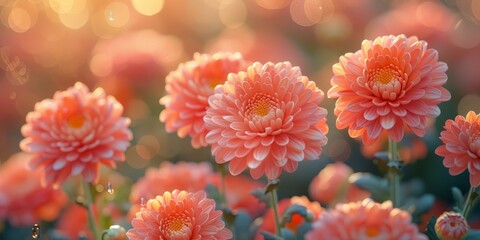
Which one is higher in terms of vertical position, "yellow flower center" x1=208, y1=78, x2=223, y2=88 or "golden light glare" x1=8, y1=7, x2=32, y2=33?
"golden light glare" x1=8, y1=7, x2=32, y2=33

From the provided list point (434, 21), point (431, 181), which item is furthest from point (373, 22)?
point (431, 181)

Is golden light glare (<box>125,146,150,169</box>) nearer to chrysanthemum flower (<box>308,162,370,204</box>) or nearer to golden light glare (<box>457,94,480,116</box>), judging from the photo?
chrysanthemum flower (<box>308,162,370,204</box>)

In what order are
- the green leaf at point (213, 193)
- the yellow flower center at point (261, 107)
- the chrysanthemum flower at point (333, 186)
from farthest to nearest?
the chrysanthemum flower at point (333, 186) < the green leaf at point (213, 193) < the yellow flower center at point (261, 107)

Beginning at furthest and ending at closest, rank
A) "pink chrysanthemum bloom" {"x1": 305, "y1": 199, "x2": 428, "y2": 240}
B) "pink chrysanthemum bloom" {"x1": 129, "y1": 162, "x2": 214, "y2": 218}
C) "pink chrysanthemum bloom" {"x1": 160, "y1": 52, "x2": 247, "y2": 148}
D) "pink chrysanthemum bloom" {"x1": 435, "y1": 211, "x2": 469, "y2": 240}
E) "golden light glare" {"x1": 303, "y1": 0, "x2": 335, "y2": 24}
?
"golden light glare" {"x1": 303, "y1": 0, "x2": 335, "y2": 24}
"pink chrysanthemum bloom" {"x1": 129, "y1": 162, "x2": 214, "y2": 218}
"pink chrysanthemum bloom" {"x1": 160, "y1": 52, "x2": 247, "y2": 148}
"pink chrysanthemum bloom" {"x1": 435, "y1": 211, "x2": 469, "y2": 240}
"pink chrysanthemum bloom" {"x1": 305, "y1": 199, "x2": 428, "y2": 240}

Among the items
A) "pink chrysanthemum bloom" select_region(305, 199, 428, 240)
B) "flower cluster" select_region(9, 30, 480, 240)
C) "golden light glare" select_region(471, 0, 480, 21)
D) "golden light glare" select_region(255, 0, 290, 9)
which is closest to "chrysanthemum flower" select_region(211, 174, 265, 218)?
"flower cluster" select_region(9, 30, 480, 240)

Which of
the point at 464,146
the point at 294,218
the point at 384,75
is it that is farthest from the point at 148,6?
the point at 464,146

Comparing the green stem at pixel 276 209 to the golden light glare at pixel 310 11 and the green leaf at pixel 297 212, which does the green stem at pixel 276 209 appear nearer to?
the green leaf at pixel 297 212

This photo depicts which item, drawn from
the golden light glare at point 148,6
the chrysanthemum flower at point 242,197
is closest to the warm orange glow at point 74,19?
the golden light glare at point 148,6
